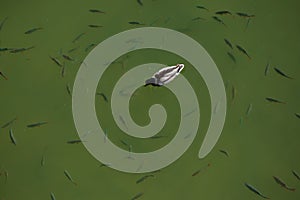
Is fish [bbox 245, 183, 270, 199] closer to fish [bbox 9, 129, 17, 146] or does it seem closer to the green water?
the green water

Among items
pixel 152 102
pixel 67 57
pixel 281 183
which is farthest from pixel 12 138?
pixel 281 183

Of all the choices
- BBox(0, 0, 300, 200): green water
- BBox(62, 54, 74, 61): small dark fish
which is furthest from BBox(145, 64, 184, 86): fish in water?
BBox(62, 54, 74, 61): small dark fish

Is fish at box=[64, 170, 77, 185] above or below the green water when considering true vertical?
below

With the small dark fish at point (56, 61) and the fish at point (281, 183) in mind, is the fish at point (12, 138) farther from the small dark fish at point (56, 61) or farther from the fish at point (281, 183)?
the fish at point (281, 183)

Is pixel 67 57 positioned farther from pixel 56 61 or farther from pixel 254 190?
pixel 254 190

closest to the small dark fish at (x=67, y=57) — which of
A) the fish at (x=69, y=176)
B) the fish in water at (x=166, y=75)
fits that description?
the fish in water at (x=166, y=75)
